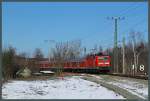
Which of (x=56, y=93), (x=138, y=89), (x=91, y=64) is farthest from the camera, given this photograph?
(x=91, y=64)

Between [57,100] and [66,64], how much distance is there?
5719 centimetres

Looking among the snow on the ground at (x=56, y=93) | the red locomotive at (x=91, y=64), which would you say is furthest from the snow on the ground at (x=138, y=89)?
the red locomotive at (x=91, y=64)

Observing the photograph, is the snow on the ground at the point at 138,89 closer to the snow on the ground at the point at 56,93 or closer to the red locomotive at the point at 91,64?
the snow on the ground at the point at 56,93

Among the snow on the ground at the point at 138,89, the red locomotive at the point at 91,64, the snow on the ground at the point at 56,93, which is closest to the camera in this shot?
the snow on the ground at the point at 56,93

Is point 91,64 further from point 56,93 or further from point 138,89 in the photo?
point 56,93

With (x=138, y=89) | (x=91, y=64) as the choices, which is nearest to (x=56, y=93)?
(x=138, y=89)

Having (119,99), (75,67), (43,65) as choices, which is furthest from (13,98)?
(43,65)

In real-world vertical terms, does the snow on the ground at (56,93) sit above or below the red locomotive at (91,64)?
below

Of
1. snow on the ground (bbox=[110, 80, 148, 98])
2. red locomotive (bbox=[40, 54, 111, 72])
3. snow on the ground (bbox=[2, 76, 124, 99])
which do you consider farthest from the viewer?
red locomotive (bbox=[40, 54, 111, 72])

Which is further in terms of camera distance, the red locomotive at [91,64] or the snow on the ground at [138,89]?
the red locomotive at [91,64]

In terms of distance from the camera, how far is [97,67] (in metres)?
60.7

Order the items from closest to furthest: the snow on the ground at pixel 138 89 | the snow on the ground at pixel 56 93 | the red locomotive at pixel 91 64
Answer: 1. the snow on the ground at pixel 56 93
2. the snow on the ground at pixel 138 89
3. the red locomotive at pixel 91 64

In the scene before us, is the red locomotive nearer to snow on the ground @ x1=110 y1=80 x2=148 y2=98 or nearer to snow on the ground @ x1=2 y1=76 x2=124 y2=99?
snow on the ground @ x1=110 y1=80 x2=148 y2=98

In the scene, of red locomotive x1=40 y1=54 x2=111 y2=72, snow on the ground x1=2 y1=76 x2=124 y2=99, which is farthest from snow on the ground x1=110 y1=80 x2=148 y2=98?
red locomotive x1=40 y1=54 x2=111 y2=72
